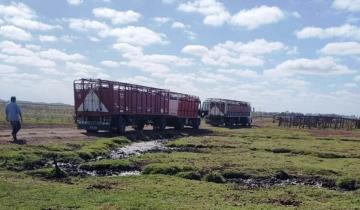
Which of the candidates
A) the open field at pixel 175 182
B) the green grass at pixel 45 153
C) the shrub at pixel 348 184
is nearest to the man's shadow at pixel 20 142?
the open field at pixel 175 182

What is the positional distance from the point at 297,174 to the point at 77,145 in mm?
12471

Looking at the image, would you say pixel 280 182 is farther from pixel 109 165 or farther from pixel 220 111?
pixel 220 111

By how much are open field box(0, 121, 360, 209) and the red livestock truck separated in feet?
28.4

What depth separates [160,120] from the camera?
48750mm

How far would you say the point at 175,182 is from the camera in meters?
17.1

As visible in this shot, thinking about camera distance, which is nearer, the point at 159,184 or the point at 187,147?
the point at 159,184

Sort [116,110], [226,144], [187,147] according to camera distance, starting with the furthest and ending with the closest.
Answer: [116,110]
[226,144]
[187,147]

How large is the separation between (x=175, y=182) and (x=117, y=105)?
21.1m

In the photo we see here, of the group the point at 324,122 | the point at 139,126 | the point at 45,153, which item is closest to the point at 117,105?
the point at 139,126

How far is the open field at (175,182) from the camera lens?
43.4 feet

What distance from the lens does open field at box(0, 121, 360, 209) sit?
43.4 ft

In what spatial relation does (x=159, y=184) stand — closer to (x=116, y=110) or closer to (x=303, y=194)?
(x=303, y=194)

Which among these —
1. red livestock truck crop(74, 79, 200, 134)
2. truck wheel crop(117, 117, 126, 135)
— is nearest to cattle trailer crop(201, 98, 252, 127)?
red livestock truck crop(74, 79, 200, 134)

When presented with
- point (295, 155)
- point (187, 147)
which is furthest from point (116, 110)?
point (295, 155)
